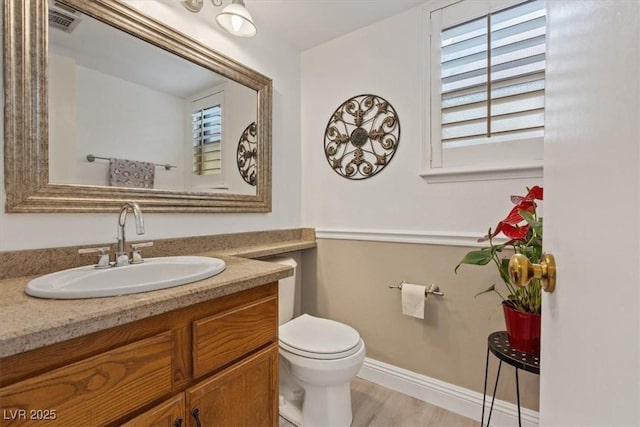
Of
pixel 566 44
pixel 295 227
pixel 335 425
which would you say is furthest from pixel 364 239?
pixel 566 44

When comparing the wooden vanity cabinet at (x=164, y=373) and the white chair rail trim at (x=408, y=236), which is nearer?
the wooden vanity cabinet at (x=164, y=373)

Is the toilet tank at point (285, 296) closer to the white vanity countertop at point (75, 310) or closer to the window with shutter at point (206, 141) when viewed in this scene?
the window with shutter at point (206, 141)

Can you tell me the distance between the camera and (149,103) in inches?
55.2

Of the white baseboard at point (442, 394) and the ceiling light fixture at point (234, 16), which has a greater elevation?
the ceiling light fixture at point (234, 16)

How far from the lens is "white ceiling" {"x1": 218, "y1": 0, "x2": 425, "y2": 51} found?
1.69 m

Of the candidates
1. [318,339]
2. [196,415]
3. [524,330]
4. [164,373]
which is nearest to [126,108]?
[164,373]

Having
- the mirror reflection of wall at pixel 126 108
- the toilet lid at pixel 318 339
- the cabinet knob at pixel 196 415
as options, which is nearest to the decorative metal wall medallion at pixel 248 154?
the mirror reflection of wall at pixel 126 108

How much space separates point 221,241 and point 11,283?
84 centimetres

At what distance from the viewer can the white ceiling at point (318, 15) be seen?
66.7 inches

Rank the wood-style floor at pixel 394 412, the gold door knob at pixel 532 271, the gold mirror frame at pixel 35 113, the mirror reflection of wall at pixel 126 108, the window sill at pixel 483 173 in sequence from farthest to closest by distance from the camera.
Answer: the wood-style floor at pixel 394 412 → the window sill at pixel 483 173 → the mirror reflection of wall at pixel 126 108 → the gold mirror frame at pixel 35 113 → the gold door knob at pixel 532 271

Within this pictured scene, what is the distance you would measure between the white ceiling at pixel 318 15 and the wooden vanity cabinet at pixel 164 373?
161 centimetres

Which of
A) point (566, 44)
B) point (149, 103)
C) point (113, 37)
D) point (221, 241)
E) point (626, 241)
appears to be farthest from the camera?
point (221, 241)

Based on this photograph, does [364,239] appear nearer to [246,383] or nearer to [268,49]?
[246,383]

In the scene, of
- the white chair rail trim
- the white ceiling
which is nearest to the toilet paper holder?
the white chair rail trim
